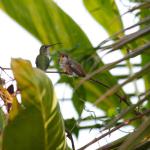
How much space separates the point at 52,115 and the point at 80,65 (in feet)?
0.43

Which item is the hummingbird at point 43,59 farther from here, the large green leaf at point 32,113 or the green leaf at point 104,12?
the green leaf at point 104,12

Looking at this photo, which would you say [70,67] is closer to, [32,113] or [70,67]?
[70,67]

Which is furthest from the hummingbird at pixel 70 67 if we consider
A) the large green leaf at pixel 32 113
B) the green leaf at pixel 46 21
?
the green leaf at pixel 46 21

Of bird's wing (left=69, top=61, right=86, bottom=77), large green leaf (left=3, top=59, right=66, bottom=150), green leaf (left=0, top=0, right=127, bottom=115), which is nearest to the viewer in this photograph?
large green leaf (left=3, top=59, right=66, bottom=150)

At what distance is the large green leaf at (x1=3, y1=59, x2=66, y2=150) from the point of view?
592 mm

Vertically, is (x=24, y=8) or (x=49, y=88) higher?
(x=24, y=8)

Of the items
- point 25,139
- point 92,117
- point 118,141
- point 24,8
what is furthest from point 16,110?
point 24,8

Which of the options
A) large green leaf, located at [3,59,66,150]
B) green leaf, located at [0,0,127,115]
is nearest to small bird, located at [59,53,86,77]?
large green leaf, located at [3,59,66,150]

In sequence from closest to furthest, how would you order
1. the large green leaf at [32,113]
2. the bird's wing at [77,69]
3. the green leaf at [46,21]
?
the large green leaf at [32,113] → the bird's wing at [77,69] → the green leaf at [46,21]

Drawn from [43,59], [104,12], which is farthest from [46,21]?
[43,59]

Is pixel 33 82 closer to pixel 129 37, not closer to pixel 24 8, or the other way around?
pixel 129 37

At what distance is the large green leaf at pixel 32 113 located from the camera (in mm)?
592

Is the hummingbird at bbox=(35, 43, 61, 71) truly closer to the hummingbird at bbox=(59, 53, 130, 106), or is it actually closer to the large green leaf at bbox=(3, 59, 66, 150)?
the hummingbird at bbox=(59, 53, 130, 106)

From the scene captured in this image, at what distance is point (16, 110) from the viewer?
61cm
